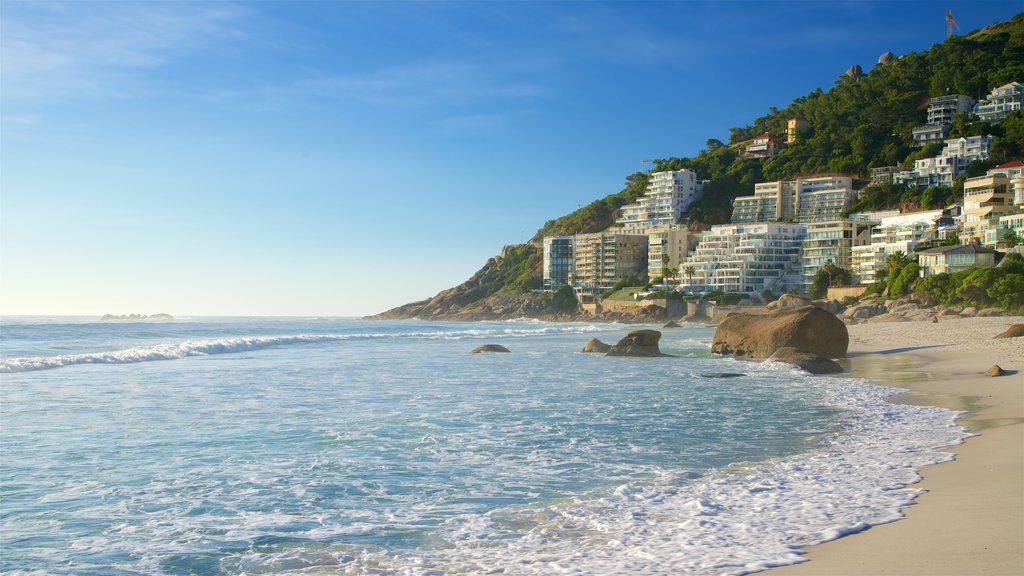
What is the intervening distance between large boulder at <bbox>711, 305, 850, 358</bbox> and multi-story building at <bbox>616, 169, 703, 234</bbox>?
Result: 101 metres

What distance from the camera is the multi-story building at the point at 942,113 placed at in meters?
118

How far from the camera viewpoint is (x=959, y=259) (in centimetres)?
7125

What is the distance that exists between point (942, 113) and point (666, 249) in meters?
A: 48.0

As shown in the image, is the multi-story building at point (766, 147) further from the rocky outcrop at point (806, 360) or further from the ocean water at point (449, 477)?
the ocean water at point (449, 477)

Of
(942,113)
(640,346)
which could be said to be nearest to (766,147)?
(942,113)

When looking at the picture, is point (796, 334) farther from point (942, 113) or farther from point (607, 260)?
point (942, 113)

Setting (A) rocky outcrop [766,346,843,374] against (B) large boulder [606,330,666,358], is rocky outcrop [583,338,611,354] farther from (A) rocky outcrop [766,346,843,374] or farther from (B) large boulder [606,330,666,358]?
(A) rocky outcrop [766,346,843,374]

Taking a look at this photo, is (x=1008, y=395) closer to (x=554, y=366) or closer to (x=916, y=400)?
(x=916, y=400)

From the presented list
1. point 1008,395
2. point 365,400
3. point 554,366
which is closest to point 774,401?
point 1008,395

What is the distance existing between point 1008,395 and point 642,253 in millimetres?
111632

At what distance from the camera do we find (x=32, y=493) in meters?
8.95

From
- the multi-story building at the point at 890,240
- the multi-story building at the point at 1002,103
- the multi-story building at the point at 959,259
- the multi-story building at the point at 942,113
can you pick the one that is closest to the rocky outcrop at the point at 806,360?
the multi-story building at the point at 959,259

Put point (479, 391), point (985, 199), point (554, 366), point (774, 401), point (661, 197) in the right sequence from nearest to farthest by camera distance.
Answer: point (774, 401) → point (479, 391) → point (554, 366) → point (985, 199) → point (661, 197)

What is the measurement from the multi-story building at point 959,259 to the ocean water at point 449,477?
197 ft
